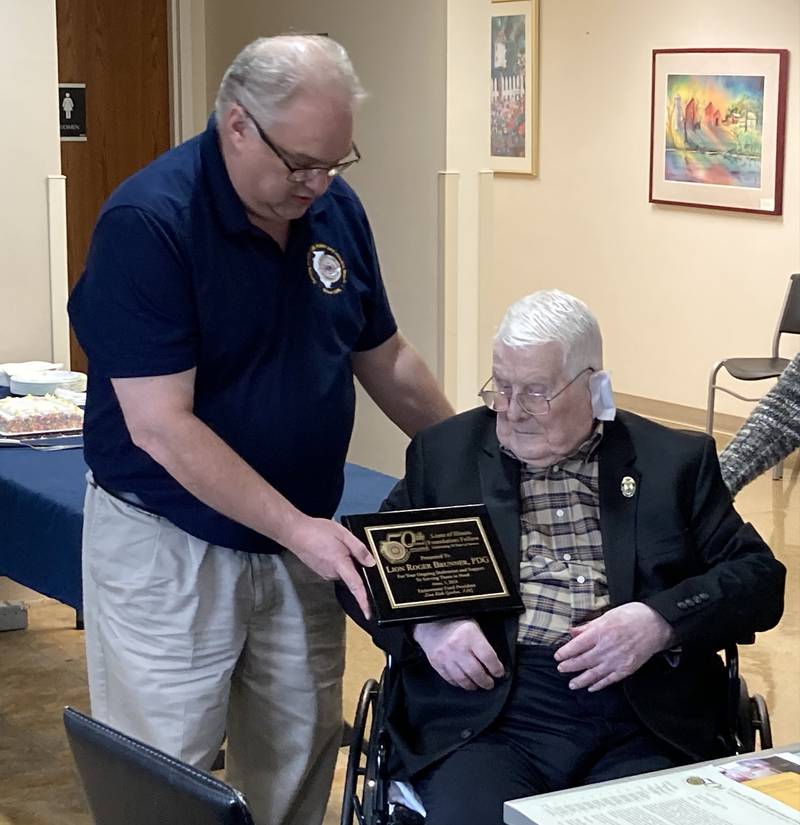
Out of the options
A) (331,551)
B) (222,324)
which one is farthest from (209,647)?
(222,324)

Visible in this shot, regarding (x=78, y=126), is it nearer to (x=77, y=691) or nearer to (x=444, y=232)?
(x=444, y=232)

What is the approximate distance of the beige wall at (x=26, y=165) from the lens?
4332 mm

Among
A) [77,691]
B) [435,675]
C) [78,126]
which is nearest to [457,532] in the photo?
[435,675]

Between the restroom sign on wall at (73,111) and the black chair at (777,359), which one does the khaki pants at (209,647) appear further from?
the black chair at (777,359)

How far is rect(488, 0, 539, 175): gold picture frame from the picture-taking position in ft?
27.3

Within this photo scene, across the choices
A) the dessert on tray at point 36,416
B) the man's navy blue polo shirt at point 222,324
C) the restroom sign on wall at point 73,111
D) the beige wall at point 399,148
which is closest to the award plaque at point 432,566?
the man's navy blue polo shirt at point 222,324

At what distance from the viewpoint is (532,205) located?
852 cm

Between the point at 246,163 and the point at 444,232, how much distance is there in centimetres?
323

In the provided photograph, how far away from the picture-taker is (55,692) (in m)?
3.96

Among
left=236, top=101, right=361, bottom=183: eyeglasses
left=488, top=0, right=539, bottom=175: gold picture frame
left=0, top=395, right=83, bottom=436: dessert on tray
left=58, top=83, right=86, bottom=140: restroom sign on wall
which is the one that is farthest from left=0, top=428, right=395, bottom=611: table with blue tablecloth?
left=488, top=0, right=539, bottom=175: gold picture frame

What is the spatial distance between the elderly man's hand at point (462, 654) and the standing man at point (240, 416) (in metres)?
0.14

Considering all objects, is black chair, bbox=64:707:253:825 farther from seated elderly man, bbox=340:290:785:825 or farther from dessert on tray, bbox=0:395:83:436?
dessert on tray, bbox=0:395:83:436

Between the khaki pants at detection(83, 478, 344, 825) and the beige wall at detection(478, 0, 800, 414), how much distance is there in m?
5.03

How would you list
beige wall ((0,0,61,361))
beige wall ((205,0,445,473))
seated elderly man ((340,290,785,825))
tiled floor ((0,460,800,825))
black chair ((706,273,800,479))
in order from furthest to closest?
black chair ((706,273,800,479)) → beige wall ((205,0,445,473)) → beige wall ((0,0,61,361)) → tiled floor ((0,460,800,825)) → seated elderly man ((340,290,785,825))
